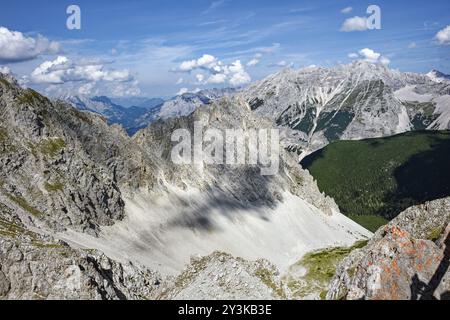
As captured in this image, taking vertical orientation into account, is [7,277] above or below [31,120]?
below

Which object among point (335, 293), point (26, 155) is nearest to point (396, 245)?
point (335, 293)

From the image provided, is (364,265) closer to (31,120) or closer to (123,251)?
(123,251)

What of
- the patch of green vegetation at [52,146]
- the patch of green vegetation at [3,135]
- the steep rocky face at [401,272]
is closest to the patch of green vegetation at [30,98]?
the patch of green vegetation at [3,135]

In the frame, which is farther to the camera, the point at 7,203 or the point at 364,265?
the point at 7,203

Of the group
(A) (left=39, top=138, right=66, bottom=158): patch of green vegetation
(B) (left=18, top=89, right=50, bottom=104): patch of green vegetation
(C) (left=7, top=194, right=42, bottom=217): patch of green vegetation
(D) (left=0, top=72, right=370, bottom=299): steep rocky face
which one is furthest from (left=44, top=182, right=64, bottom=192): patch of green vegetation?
(B) (left=18, top=89, right=50, bottom=104): patch of green vegetation

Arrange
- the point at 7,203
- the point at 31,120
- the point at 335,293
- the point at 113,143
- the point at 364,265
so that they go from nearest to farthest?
the point at 364,265
the point at 335,293
the point at 7,203
the point at 31,120
the point at 113,143

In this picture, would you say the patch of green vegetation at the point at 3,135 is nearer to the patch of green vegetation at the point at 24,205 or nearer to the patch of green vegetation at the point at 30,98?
the patch of green vegetation at the point at 30,98
